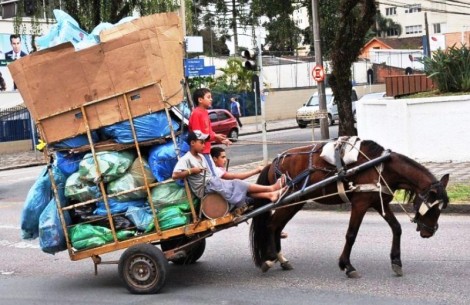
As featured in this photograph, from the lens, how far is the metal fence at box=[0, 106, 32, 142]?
31703 mm

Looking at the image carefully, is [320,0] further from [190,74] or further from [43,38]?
[43,38]

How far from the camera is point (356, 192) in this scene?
7309mm

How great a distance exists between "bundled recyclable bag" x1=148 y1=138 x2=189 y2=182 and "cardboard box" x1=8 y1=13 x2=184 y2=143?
43cm

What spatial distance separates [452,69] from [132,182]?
11420 mm

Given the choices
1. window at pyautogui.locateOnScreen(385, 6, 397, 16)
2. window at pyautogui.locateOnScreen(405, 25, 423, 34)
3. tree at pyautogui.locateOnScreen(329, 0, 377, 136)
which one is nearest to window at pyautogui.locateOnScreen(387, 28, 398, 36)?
window at pyautogui.locateOnScreen(405, 25, 423, 34)

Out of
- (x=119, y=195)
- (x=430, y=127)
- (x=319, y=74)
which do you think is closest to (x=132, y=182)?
(x=119, y=195)

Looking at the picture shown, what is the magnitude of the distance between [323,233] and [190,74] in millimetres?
23041

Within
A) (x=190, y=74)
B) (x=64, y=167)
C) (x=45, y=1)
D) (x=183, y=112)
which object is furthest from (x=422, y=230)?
(x=190, y=74)

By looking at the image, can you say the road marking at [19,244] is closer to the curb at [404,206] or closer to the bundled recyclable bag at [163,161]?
the bundled recyclable bag at [163,161]

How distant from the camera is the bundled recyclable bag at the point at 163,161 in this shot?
730 centimetres

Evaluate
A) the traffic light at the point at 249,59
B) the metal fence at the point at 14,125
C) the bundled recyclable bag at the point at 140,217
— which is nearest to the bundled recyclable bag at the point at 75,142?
the bundled recyclable bag at the point at 140,217

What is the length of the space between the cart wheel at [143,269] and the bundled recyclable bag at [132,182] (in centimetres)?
55

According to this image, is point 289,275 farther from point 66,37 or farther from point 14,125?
point 14,125

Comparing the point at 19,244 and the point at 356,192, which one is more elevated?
the point at 356,192
